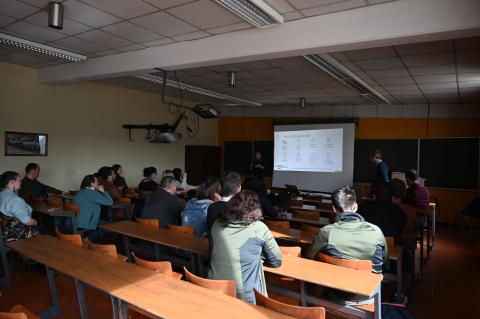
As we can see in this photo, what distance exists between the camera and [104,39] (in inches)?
175

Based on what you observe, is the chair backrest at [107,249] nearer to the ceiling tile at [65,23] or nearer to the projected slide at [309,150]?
the ceiling tile at [65,23]

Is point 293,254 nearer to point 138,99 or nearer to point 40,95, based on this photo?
point 40,95

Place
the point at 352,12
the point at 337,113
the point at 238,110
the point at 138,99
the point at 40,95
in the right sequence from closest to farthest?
the point at 352,12
the point at 40,95
the point at 138,99
the point at 337,113
the point at 238,110

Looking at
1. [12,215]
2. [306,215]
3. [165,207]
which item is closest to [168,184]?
[165,207]

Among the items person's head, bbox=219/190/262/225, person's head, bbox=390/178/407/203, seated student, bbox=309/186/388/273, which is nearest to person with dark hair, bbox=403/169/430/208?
person's head, bbox=390/178/407/203

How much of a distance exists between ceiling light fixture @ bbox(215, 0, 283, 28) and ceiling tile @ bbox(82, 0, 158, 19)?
0.82 meters

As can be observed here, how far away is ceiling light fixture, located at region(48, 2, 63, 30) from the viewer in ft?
11.1

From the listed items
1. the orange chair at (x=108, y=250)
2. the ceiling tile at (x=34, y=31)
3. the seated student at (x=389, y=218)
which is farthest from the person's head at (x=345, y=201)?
the ceiling tile at (x=34, y=31)

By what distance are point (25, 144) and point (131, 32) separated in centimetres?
333

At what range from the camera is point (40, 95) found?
20.5 feet

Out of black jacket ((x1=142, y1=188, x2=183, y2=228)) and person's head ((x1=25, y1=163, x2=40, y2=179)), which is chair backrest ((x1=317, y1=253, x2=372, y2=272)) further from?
person's head ((x1=25, y1=163, x2=40, y2=179))

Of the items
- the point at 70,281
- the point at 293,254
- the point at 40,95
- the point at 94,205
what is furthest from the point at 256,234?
the point at 40,95

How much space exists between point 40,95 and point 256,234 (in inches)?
229

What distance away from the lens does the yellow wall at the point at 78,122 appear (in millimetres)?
5922
